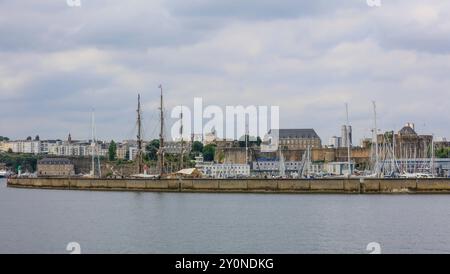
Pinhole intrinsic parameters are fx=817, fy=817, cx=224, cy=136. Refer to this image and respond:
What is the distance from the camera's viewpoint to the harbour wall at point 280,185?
80.2 metres

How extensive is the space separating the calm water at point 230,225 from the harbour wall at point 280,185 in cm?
745

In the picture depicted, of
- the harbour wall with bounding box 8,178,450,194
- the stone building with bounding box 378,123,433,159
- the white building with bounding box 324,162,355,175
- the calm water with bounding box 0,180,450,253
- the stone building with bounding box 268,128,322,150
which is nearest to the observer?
the calm water with bounding box 0,180,450,253

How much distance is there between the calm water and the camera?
38.4 metres

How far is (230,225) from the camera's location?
157ft

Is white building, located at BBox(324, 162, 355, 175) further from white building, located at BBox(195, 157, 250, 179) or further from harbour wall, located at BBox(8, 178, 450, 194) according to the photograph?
harbour wall, located at BBox(8, 178, 450, 194)

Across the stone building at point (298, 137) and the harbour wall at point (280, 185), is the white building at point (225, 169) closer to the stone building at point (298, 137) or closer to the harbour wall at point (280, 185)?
the stone building at point (298, 137)

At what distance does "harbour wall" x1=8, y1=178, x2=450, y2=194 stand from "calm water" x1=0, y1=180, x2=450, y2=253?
24.4ft

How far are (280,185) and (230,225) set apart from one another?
36868 mm

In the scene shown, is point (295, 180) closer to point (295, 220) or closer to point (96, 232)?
point (295, 220)

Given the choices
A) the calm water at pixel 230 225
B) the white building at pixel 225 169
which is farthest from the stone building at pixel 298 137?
the calm water at pixel 230 225

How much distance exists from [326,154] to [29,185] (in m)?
74.6

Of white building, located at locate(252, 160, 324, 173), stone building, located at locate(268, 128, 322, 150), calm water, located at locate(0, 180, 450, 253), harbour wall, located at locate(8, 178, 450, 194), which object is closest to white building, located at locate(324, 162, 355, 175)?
white building, located at locate(252, 160, 324, 173)
